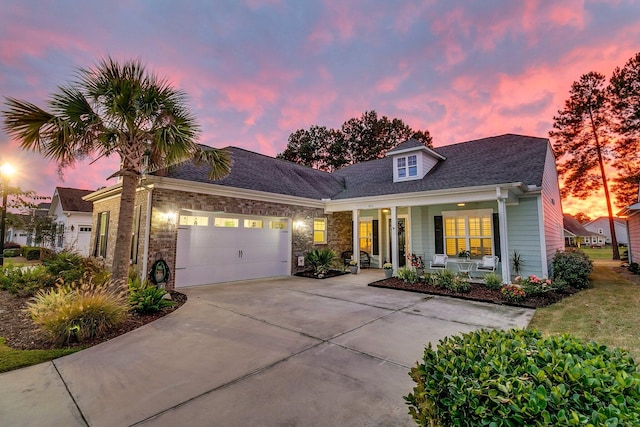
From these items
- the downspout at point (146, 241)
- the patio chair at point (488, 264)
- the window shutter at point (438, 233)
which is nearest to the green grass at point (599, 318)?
the patio chair at point (488, 264)

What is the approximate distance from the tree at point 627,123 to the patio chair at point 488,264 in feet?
60.1

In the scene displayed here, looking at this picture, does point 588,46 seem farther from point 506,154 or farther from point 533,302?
point 533,302

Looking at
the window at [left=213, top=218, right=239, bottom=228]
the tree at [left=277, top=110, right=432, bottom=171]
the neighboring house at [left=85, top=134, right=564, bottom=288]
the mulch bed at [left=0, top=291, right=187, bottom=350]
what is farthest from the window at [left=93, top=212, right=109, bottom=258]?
the tree at [left=277, top=110, right=432, bottom=171]

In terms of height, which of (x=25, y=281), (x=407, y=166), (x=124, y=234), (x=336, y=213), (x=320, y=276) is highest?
(x=407, y=166)

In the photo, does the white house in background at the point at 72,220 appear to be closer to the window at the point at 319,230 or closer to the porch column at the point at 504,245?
the window at the point at 319,230

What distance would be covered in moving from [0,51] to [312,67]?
31.6 ft

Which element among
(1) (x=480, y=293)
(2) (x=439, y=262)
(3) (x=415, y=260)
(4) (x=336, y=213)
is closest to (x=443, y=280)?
(1) (x=480, y=293)

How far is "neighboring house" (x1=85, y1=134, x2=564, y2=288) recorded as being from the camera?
26.6 feet

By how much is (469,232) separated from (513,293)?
3761 millimetres

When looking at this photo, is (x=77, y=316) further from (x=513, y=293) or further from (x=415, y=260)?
(x=415, y=260)

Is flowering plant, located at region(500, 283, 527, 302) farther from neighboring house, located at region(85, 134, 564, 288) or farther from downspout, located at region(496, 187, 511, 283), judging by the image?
neighboring house, located at region(85, 134, 564, 288)

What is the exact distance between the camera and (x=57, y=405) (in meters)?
2.63

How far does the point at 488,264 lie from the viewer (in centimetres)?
900

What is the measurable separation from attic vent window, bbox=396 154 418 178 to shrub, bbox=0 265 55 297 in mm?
12515
